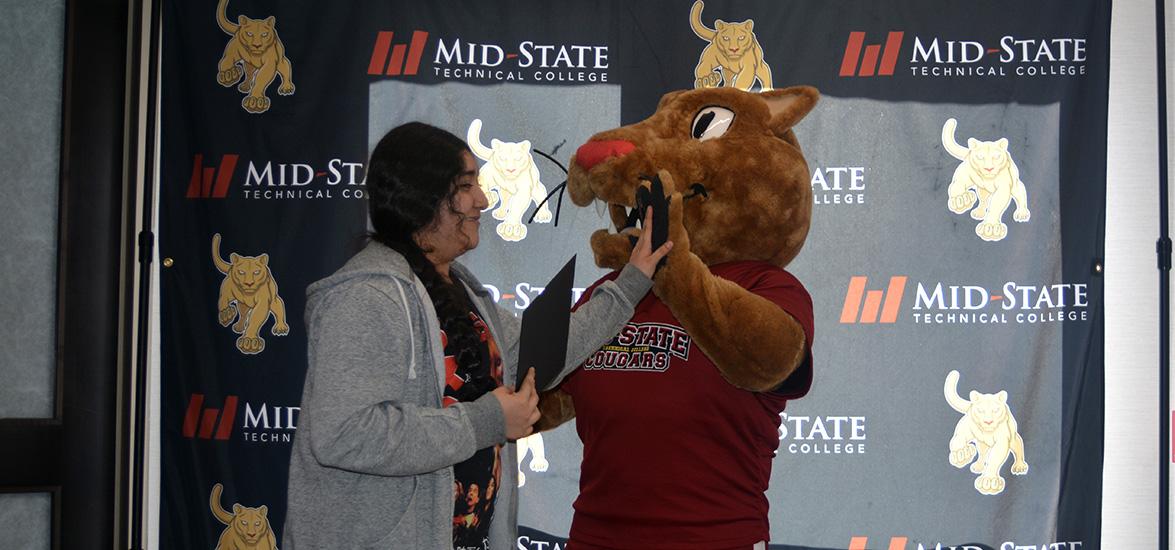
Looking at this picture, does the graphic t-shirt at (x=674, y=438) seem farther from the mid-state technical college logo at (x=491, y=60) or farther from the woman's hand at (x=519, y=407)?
the mid-state technical college logo at (x=491, y=60)

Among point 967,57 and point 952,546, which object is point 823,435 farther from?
point 967,57

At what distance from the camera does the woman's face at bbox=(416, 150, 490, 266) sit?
164 centimetres

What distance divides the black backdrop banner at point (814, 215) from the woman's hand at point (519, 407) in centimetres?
139

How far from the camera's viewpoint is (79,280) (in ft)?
9.14

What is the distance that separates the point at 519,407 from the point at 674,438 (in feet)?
1.07

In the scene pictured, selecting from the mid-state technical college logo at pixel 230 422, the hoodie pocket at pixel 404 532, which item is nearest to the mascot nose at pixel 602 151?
the hoodie pocket at pixel 404 532

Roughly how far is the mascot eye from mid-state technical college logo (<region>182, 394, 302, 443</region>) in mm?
1672

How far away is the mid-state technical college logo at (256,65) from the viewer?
300 centimetres

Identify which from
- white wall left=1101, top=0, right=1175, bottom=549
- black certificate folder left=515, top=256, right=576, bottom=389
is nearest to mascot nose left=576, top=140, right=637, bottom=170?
black certificate folder left=515, top=256, right=576, bottom=389

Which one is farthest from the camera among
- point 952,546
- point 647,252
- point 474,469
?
point 952,546

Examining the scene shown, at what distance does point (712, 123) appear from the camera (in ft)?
6.20

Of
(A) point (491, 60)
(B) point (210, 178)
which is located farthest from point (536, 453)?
(B) point (210, 178)

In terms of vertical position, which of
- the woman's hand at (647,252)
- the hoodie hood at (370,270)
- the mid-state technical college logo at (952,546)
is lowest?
the mid-state technical college logo at (952,546)

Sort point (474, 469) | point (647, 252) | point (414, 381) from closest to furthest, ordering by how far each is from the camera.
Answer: point (414, 381), point (474, 469), point (647, 252)
